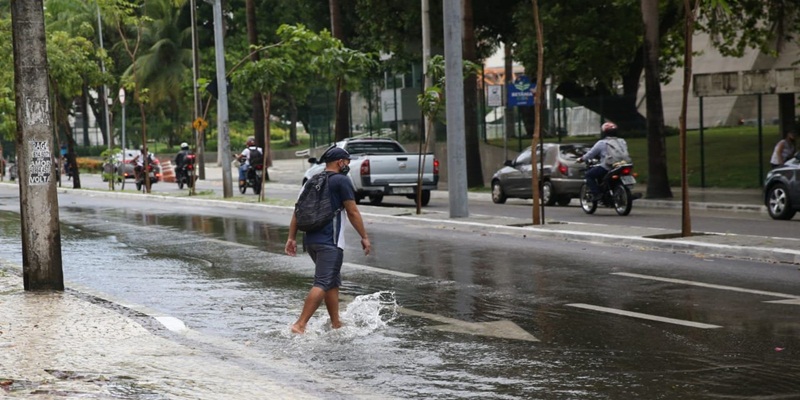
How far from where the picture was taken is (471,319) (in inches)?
408

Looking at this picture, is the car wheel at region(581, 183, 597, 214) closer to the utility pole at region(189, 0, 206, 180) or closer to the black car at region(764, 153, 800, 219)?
the black car at region(764, 153, 800, 219)

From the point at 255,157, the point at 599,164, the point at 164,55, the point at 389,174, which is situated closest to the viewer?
the point at 599,164

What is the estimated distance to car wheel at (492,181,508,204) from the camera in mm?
29938

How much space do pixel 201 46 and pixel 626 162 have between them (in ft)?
174

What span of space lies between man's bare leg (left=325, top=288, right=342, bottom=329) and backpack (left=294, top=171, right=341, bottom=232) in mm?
554

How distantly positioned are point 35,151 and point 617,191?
14008 millimetres

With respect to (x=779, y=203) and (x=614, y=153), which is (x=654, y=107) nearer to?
(x=614, y=153)

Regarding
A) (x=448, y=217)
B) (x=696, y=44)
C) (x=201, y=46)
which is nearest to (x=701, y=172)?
(x=448, y=217)

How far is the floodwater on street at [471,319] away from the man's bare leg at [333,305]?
10 cm

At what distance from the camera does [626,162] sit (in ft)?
75.9

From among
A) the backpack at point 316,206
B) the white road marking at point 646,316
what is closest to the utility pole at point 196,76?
the white road marking at point 646,316

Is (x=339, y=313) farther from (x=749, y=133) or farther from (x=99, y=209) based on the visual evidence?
(x=749, y=133)

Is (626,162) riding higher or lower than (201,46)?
lower

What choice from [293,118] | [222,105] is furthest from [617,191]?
[293,118]
